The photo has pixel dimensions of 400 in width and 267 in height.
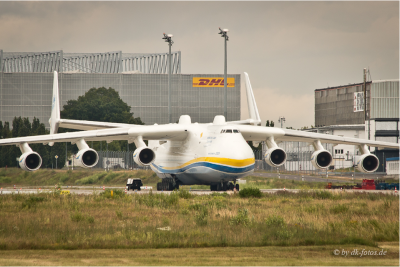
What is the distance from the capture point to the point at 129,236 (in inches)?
447

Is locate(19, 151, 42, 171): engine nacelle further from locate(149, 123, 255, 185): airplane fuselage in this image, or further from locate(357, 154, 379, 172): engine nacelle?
locate(357, 154, 379, 172): engine nacelle

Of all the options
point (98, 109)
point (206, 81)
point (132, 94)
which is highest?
point (206, 81)

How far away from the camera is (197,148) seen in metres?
24.7

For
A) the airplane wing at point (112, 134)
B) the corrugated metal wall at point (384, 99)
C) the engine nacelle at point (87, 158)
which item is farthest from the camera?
the corrugated metal wall at point (384, 99)

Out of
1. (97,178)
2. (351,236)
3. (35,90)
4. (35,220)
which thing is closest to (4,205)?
(35,220)

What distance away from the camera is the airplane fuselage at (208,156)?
22.4m

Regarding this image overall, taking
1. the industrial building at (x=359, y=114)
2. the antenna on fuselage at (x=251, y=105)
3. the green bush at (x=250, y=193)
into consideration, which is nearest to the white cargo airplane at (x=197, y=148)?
the green bush at (x=250, y=193)

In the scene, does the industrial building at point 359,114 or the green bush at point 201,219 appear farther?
the industrial building at point 359,114

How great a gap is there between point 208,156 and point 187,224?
10.1 metres

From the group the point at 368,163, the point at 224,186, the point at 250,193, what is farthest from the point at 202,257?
the point at 368,163

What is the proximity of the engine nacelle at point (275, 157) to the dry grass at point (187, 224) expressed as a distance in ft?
18.0

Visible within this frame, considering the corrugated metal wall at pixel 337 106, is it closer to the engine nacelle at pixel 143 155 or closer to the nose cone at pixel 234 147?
the nose cone at pixel 234 147

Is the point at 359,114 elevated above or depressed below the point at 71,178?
above

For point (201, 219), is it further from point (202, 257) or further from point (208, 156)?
point (208, 156)
